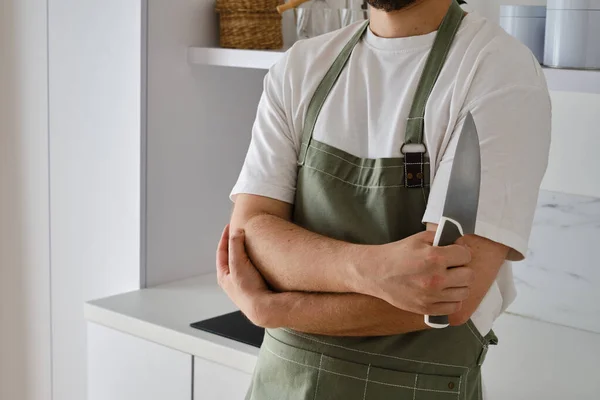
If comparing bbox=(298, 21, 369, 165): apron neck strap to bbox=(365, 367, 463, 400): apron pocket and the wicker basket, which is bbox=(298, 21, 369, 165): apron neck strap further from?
the wicker basket

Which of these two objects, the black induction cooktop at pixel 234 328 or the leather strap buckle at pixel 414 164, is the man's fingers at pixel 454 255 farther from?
the black induction cooktop at pixel 234 328

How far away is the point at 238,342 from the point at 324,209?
612mm

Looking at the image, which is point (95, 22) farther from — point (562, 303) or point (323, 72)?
point (562, 303)

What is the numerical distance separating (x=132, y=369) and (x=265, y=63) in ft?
2.48

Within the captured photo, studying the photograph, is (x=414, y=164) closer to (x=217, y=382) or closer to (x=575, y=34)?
(x=575, y=34)

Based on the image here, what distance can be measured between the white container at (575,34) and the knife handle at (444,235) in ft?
2.44

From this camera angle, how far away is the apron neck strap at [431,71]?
4.00ft

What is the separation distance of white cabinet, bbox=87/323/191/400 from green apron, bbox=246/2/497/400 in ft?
2.05

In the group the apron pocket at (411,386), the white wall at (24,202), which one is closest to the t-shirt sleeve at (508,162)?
the apron pocket at (411,386)

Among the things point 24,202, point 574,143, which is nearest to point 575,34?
point 574,143

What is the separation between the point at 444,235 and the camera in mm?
982

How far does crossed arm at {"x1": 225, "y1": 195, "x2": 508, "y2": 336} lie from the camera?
1137 mm

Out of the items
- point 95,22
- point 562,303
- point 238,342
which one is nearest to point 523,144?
point 238,342

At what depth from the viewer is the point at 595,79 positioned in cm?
153
